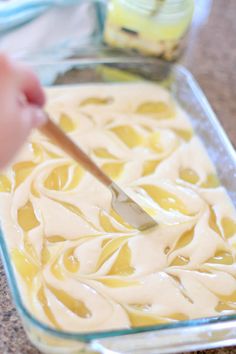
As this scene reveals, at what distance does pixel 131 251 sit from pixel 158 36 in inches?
12.4

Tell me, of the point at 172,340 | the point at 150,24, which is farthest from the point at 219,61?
the point at 172,340

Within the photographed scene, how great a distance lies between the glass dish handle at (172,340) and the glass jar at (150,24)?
0.40 m

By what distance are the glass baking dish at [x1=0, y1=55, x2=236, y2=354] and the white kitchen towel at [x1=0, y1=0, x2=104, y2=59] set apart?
0.11 ft

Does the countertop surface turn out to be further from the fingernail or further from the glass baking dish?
the fingernail

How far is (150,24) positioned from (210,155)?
0.59 ft

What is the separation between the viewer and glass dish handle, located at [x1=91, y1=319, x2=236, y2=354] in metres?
0.50

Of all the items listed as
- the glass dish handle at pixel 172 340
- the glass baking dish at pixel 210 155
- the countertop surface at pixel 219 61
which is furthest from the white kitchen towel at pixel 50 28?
→ the glass dish handle at pixel 172 340

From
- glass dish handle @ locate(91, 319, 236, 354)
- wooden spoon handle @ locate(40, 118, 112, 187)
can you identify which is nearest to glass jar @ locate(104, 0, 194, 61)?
wooden spoon handle @ locate(40, 118, 112, 187)

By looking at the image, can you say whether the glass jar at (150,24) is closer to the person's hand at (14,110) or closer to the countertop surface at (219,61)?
the countertop surface at (219,61)

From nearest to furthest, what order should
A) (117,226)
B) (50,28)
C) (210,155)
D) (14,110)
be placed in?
(14,110), (117,226), (210,155), (50,28)

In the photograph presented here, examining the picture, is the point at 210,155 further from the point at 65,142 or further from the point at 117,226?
the point at 65,142

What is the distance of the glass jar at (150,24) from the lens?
0.79m

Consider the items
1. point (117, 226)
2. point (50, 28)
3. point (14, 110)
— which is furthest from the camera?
point (50, 28)

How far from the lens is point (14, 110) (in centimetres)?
43
